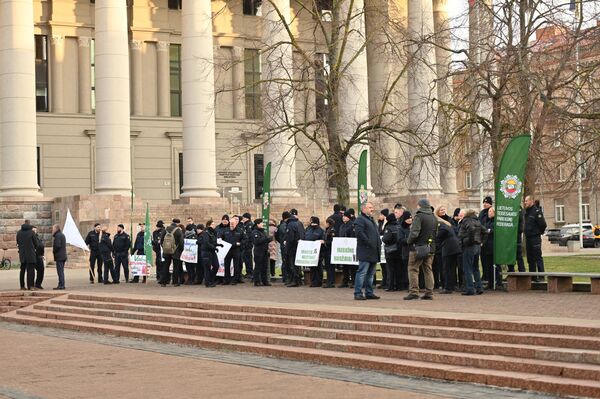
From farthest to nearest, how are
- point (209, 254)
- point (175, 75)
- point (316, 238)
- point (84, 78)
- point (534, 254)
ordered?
1. point (175, 75)
2. point (84, 78)
3. point (209, 254)
4. point (316, 238)
5. point (534, 254)

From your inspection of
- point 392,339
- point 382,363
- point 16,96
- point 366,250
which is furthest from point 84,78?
point 382,363

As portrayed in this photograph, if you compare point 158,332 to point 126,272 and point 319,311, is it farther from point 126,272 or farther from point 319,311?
point 126,272

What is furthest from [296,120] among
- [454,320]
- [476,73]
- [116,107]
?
[454,320]

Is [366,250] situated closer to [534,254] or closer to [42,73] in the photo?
[534,254]

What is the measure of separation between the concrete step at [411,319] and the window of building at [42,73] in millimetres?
37796

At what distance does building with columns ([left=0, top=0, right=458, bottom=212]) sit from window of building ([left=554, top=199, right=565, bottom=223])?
27.3 metres

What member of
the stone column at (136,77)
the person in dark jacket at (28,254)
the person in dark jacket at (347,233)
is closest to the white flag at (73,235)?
the person in dark jacket at (28,254)

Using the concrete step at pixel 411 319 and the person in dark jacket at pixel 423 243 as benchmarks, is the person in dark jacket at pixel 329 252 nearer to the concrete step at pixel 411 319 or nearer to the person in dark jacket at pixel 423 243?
the concrete step at pixel 411 319

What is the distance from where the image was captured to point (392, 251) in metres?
25.5

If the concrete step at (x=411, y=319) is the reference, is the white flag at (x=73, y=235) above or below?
above

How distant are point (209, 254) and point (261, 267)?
1.46 m

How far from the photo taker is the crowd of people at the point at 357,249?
75.5 feet

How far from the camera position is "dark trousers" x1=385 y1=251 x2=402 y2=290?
1012 inches

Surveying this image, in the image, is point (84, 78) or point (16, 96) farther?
point (84, 78)
